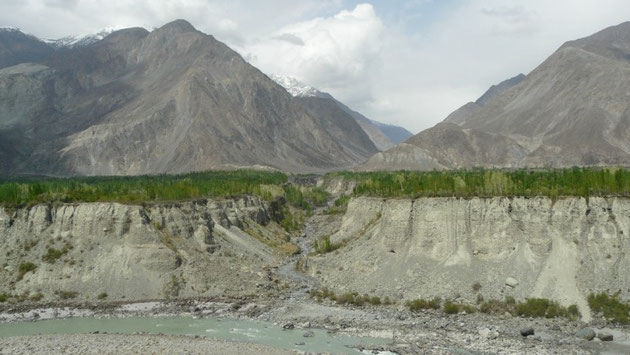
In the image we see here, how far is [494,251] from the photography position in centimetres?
5509

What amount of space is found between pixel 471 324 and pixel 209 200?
44.5m

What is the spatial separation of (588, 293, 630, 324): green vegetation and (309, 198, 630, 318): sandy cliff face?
0.76m

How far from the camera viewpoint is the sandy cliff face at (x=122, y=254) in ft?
196

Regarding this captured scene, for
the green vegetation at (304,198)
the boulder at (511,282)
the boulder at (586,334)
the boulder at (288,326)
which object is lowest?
the boulder at (288,326)

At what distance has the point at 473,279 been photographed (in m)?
53.2

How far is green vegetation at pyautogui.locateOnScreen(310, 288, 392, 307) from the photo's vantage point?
179 feet

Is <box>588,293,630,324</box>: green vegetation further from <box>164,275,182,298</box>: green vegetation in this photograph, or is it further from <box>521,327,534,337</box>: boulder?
<box>164,275,182,298</box>: green vegetation

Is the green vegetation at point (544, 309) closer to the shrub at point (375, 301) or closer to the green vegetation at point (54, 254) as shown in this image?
the shrub at point (375, 301)

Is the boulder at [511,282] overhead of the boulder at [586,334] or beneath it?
overhead

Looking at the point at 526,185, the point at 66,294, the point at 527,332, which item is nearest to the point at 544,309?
the point at 527,332

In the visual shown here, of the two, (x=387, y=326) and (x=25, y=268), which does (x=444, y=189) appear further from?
(x=25, y=268)

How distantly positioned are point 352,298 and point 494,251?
14.5 m

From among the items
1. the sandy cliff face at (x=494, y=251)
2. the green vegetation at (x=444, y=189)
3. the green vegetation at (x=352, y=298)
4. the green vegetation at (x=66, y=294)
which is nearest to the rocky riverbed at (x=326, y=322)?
the green vegetation at (x=352, y=298)

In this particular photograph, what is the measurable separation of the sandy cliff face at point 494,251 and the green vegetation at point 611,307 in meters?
0.76
